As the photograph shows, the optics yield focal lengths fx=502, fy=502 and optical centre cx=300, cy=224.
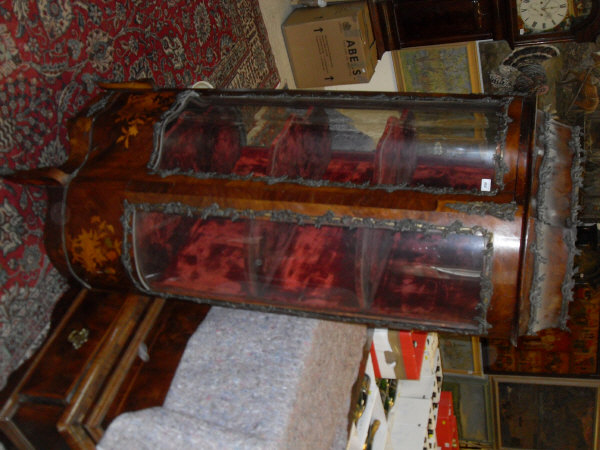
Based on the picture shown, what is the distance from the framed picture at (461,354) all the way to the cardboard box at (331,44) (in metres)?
3.11

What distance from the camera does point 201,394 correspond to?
1.80 m

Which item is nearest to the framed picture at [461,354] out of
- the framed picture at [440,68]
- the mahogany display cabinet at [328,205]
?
the framed picture at [440,68]

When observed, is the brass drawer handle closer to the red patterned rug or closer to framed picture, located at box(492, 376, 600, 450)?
the red patterned rug

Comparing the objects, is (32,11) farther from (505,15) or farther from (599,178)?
(599,178)

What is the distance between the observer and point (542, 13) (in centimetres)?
396

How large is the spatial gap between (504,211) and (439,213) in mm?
165

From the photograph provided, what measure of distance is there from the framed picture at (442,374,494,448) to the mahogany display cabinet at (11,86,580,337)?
4864 millimetres

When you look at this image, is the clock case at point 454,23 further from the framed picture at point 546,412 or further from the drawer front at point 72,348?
the framed picture at point 546,412

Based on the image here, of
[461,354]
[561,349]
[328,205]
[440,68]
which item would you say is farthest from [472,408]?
[328,205]

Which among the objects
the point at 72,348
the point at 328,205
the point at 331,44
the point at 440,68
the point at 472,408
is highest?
the point at 440,68

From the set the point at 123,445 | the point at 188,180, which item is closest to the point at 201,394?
the point at 123,445

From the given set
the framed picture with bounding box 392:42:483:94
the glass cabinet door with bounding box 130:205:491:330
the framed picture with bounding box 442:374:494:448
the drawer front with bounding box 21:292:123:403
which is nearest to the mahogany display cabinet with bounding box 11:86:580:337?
the glass cabinet door with bounding box 130:205:491:330

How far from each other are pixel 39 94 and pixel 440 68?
350 centimetres

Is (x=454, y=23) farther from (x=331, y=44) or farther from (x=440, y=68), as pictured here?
(x=331, y=44)
